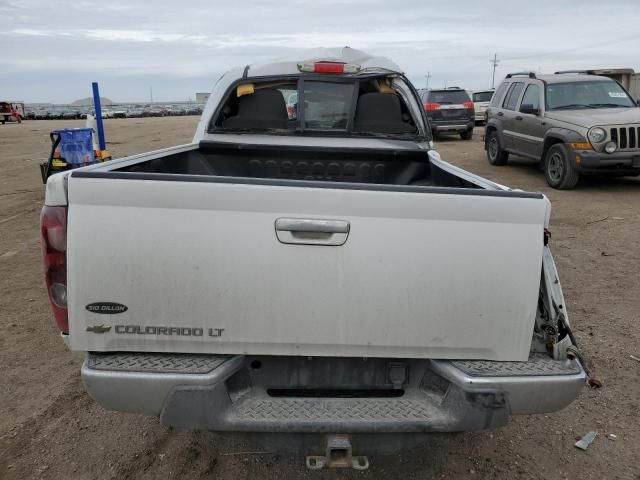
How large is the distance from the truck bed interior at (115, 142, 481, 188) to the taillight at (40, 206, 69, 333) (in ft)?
7.22

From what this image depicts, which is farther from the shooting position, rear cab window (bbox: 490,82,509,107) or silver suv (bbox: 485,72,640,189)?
rear cab window (bbox: 490,82,509,107)

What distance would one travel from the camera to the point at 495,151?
43.0 feet

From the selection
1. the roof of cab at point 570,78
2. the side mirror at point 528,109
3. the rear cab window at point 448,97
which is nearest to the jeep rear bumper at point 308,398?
the side mirror at point 528,109

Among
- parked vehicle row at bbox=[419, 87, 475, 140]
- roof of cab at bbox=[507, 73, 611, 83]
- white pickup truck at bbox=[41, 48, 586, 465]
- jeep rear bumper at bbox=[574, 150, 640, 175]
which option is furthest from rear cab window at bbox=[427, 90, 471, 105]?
white pickup truck at bbox=[41, 48, 586, 465]

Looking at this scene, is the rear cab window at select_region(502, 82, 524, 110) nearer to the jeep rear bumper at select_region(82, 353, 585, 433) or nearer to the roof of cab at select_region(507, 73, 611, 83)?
the roof of cab at select_region(507, 73, 611, 83)

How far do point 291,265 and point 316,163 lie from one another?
2.43 meters

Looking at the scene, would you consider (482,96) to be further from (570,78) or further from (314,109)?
(314,109)

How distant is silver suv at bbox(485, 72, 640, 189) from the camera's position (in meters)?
9.23

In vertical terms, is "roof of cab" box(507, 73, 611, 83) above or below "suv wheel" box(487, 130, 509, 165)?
above

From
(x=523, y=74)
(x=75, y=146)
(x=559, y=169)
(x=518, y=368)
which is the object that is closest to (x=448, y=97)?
(x=523, y=74)

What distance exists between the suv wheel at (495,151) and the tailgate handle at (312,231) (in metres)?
11.5

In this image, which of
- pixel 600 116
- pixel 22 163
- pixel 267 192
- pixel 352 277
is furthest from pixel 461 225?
pixel 22 163

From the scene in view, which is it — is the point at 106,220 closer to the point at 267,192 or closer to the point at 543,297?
the point at 267,192

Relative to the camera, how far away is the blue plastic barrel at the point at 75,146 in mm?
8688
